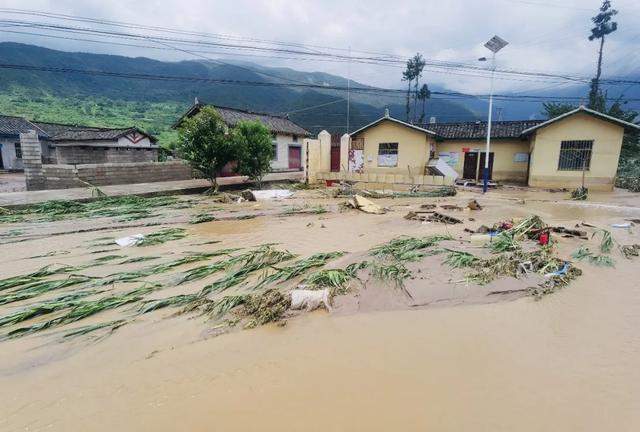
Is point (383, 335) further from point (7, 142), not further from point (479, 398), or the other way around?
point (7, 142)

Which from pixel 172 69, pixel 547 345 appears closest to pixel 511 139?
pixel 547 345

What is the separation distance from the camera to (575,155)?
1827cm

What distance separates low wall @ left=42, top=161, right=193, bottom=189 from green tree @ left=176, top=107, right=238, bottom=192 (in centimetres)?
294

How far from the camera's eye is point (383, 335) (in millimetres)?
3658

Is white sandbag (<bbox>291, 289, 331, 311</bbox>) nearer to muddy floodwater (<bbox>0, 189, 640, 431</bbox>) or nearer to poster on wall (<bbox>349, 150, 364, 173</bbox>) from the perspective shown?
muddy floodwater (<bbox>0, 189, 640, 431</bbox>)

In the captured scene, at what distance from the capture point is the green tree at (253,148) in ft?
52.9

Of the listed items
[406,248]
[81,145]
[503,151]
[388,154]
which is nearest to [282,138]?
[388,154]

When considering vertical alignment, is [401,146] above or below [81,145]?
above

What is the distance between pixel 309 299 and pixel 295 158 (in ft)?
84.6

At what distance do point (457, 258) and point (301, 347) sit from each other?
11.0ft

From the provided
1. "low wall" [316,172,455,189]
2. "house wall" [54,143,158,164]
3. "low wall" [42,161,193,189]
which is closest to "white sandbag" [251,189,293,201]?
"low wall" [316,172,455,189]

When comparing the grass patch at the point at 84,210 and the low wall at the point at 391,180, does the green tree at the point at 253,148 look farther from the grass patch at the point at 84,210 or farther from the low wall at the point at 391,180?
the grass patch at the point at 84,210

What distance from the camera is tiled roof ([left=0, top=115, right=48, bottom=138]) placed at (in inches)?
1017

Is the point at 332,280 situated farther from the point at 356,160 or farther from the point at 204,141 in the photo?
the point at 356,160
